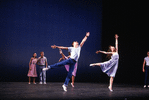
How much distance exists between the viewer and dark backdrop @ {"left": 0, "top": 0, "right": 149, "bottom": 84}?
29.1ft

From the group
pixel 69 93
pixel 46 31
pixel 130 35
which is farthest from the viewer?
pixel 46 31

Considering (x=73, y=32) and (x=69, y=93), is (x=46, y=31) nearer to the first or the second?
(x=73, y=32)

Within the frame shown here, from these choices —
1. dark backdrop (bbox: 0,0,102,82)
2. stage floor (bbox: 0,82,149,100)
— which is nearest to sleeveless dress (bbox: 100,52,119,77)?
stage floor (bbox: 0,82,149,100)

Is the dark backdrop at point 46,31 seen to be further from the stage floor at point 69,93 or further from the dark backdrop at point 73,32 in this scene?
the stage floor at point 69,93

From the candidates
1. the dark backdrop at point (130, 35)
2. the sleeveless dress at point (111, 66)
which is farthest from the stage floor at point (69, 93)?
the dark backdrop at point (130, 35)

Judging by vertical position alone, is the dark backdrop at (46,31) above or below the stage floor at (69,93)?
above

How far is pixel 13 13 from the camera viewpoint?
9203 mm

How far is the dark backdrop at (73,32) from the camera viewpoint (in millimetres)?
8875

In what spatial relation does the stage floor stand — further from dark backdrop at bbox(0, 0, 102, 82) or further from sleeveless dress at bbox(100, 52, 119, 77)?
dark backdrop at bbox(0, 0, 102, 82)

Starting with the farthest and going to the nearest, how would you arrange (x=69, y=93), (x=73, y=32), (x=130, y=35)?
(x=73, y=32) → (x=130, y=35) → (x=69, y=93)

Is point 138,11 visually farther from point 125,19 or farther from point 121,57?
point 121,57

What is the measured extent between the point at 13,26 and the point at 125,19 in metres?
5.93

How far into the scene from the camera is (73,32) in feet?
32.7

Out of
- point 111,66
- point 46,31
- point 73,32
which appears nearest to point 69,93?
point 111,66
